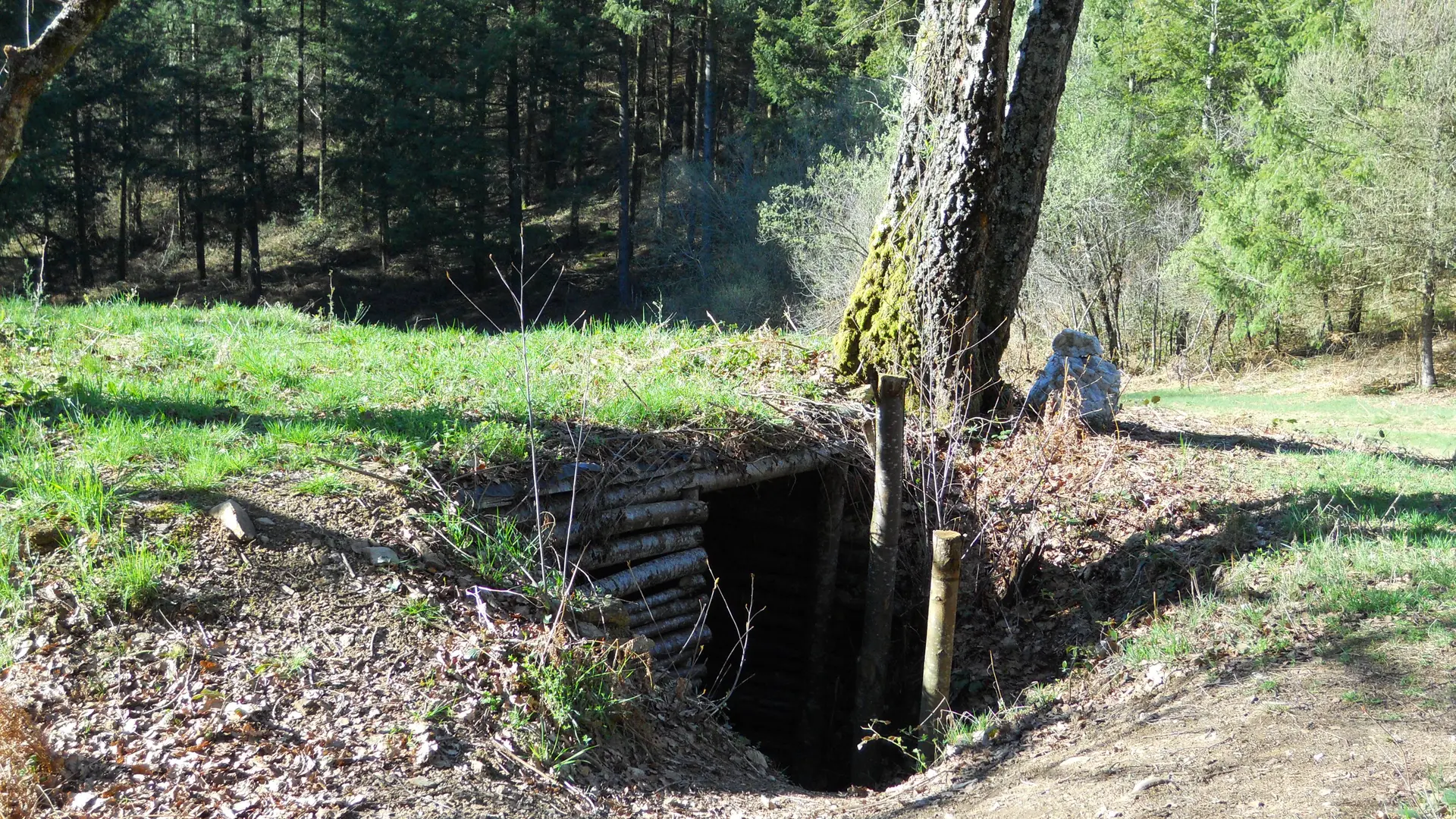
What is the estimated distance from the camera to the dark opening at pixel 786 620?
303 inches

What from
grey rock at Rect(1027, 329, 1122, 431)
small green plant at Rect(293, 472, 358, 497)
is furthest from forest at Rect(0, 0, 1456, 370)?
small green plant at Rect(293, 472, 358, 497)

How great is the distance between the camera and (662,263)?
116ft

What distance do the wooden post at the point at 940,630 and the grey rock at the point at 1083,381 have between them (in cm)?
325

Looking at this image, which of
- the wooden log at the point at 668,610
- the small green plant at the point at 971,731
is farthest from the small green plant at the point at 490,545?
the small green plant at the point at 971,731

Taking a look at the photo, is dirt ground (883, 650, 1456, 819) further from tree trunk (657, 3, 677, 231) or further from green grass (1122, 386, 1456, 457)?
tree trunk (657, 3, 677, 231)

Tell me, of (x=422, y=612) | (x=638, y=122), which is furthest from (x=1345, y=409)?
(x=638, y=122)

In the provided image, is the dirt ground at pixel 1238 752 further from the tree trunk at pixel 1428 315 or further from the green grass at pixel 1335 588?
the tree trunk at pixel 1428 315

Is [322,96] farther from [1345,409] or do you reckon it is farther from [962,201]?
[962,201]

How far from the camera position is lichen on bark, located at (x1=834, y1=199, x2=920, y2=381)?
7707 mm

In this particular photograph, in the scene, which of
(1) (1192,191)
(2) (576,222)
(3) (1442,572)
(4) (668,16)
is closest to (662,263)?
(2) (576,222)

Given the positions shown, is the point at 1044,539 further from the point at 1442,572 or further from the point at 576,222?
the point at 576,222

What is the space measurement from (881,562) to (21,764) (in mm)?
4301

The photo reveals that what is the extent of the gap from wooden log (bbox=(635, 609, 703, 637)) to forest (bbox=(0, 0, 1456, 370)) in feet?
56.3

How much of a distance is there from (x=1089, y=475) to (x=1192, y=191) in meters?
23.5
